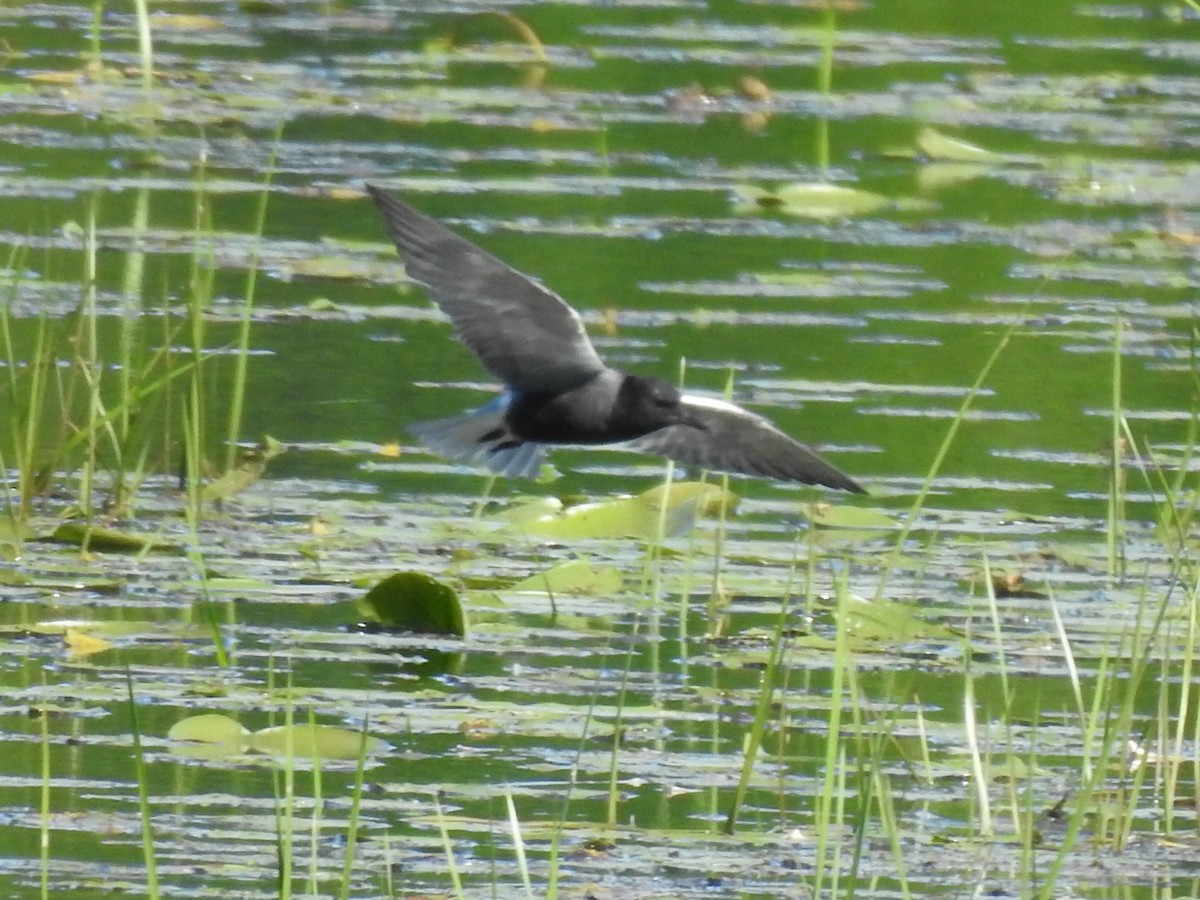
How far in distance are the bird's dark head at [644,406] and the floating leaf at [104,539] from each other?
0.86 meters

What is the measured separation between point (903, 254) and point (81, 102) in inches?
113

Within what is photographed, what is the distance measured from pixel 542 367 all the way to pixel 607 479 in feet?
3.96

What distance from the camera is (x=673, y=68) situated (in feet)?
39.5

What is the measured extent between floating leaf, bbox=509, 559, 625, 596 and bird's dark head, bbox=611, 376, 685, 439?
31cm

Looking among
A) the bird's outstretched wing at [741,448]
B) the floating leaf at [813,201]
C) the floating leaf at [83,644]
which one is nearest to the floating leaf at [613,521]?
the bird's outstretched wing at [741,448]

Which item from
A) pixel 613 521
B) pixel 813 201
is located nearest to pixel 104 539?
pixel 613 521

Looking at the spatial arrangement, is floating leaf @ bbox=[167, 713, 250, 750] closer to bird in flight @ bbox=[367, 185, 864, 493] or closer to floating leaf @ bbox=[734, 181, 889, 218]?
bird in flight @ bbox=[367, 185, 864, 493]

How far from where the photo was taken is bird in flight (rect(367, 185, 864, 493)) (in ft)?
17.0

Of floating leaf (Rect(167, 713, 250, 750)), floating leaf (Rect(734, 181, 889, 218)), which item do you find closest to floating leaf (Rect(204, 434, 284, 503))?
floating leaf (Rect(167, 713, 250, 750))

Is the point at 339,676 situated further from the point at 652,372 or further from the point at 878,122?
the point at 878,122

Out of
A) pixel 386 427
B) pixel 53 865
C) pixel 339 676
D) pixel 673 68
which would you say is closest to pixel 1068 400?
pixel 386 427

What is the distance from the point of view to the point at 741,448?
17.6ft

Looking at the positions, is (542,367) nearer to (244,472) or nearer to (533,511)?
(533,511)

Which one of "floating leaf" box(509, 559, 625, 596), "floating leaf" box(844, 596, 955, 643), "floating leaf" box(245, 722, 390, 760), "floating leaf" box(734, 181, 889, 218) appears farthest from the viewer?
"floating leaf" box(734, 181, 889, 218)
